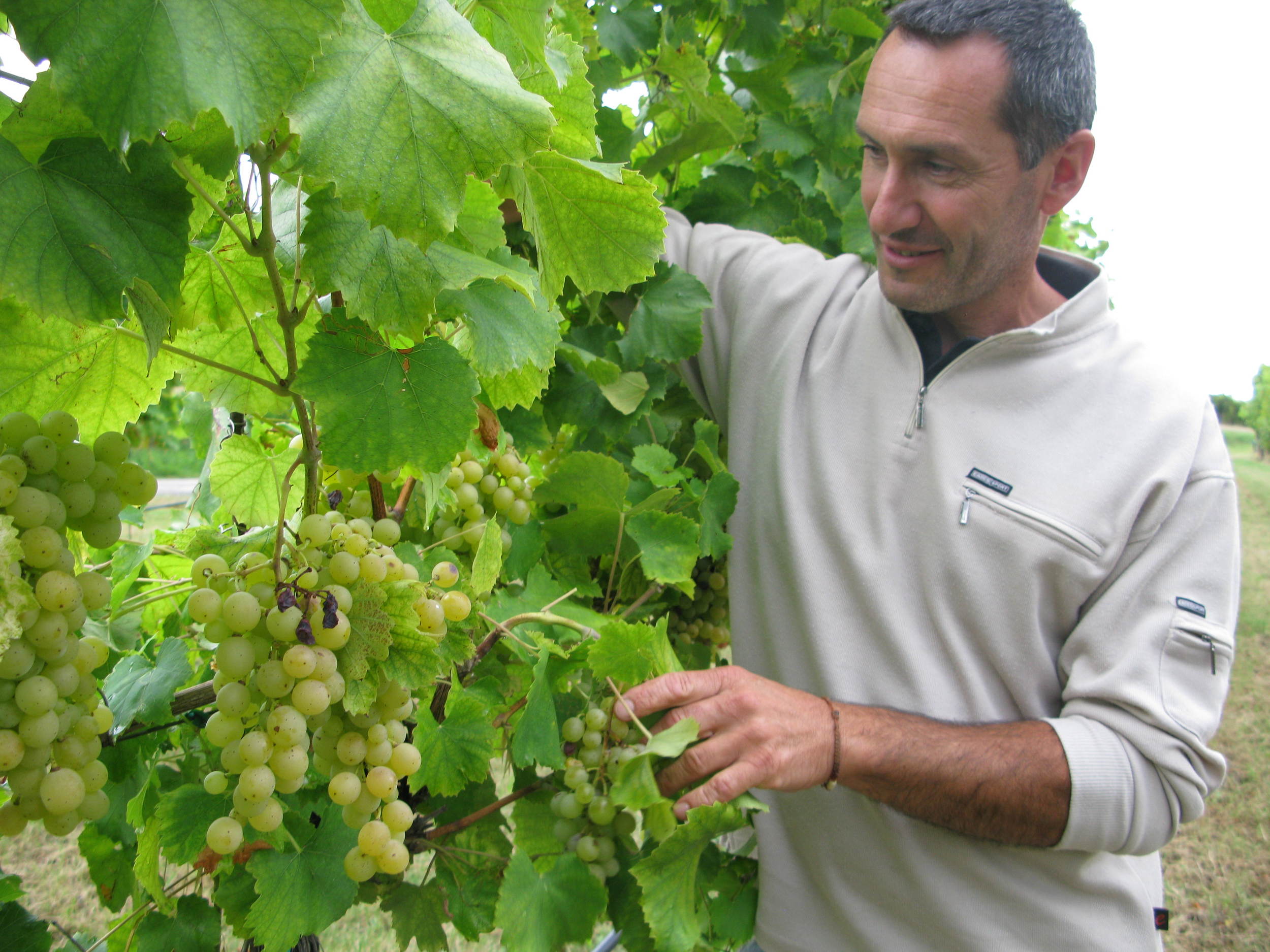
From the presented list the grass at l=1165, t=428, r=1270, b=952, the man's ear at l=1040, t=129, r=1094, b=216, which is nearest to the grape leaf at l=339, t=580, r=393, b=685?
the man's ear at l=1040, t=129, r=1094, b=216

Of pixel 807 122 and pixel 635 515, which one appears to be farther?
pixel 807 122

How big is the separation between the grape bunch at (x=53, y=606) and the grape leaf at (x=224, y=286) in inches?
7.4

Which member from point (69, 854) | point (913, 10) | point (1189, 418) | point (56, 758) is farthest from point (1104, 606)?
point (69, 854)

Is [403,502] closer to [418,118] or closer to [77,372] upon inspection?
[77,372]

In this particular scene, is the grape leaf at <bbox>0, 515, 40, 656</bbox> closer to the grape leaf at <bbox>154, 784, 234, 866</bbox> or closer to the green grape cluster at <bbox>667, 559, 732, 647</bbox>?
the grape leaf at <bbox>154, 784, 234, 866</bbox>

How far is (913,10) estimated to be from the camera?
1420 mm

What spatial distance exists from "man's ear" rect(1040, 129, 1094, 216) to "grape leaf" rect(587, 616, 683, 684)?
3.62 feet

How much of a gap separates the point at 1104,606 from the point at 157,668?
130 cm

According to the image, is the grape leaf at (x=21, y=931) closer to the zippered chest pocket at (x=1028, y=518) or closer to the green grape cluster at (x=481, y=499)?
the green grape cluster at (x=481, y=499)

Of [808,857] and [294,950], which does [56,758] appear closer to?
[294,950]

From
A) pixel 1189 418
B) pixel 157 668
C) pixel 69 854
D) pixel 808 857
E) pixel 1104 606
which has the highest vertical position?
pixel 1189 418

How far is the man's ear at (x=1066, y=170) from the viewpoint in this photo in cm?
146

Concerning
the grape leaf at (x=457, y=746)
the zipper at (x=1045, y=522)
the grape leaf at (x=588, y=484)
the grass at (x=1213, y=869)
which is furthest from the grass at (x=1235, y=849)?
the grape leaf at (x=457, y=746)

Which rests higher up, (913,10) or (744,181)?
(913,10)
